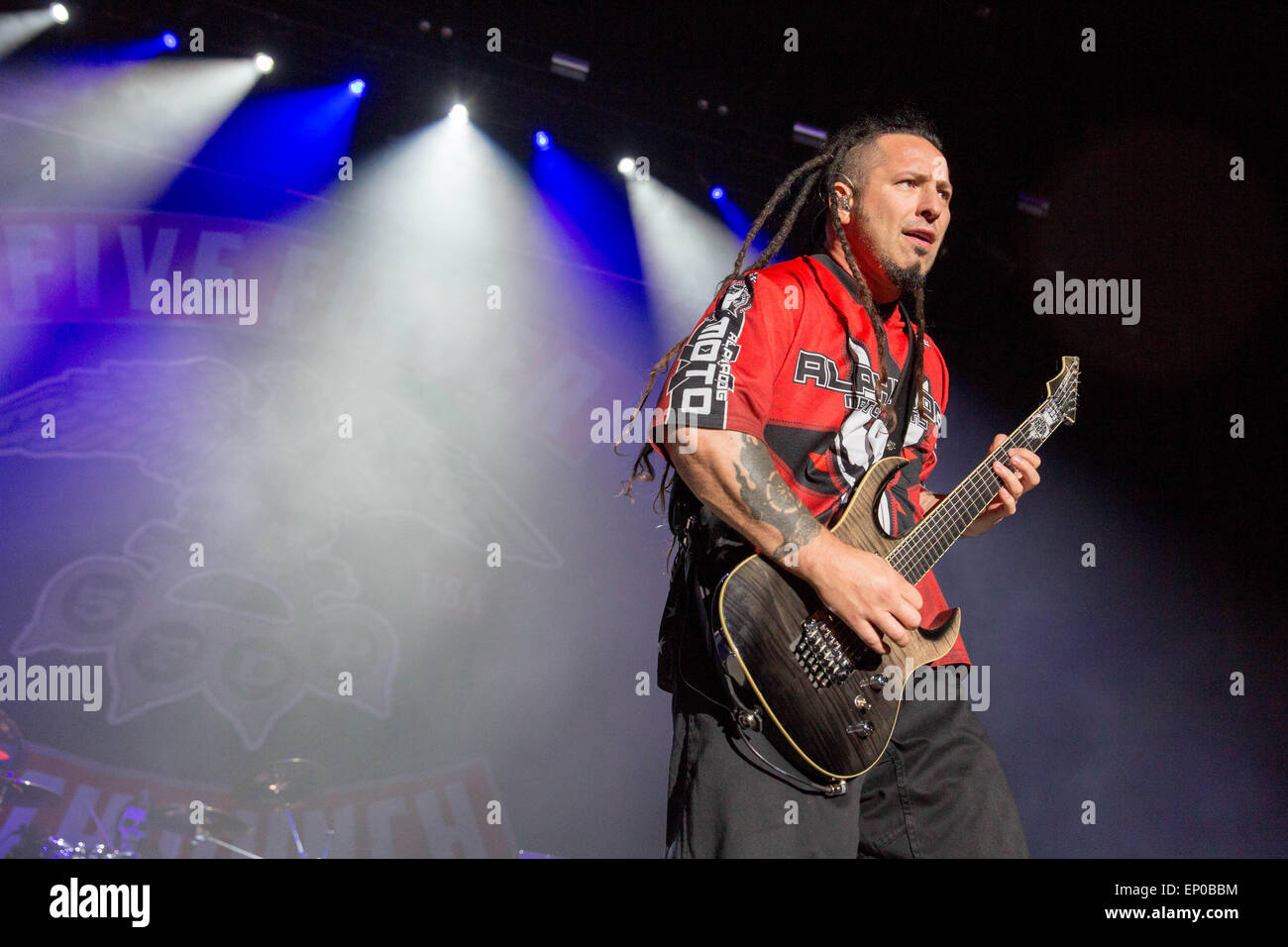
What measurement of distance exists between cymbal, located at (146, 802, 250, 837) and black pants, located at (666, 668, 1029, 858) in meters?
3.30

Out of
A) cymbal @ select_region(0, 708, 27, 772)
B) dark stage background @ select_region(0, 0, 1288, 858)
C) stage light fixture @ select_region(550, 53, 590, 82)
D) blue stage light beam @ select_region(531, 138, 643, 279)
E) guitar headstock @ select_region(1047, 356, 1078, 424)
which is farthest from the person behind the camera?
blue stage light beam @ select_region(531, 138, 643, 279)

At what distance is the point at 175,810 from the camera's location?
455 cm

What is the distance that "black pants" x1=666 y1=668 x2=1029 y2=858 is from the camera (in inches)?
74.9

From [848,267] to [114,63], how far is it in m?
4.72

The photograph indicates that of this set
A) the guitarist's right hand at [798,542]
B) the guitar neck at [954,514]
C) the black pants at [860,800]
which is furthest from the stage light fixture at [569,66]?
the black pants at [860,800]

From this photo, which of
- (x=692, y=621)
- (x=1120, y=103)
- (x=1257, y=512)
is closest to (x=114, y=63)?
(x=692, y=621)

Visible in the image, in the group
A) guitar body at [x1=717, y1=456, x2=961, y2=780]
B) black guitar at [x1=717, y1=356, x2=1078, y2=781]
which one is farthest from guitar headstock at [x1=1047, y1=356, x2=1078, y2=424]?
guitar body at [x1=717, y1=456, x2=961, y2=780]

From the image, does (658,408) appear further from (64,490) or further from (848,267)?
(64,490)

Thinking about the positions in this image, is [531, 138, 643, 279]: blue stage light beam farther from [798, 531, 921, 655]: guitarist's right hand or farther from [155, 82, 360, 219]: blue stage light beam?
[798, 531, 921, 655]: guitarist's right hand

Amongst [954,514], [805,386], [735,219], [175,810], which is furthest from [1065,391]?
[175,810]

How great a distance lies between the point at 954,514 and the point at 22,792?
4.28 m

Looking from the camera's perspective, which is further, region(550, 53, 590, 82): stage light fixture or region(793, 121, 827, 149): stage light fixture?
region(793, 121, 827, 149): stage light fixture

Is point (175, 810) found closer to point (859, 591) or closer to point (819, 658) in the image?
point (819, 658)
